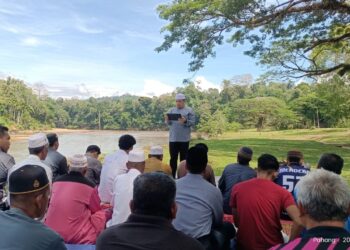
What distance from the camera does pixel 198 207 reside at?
2963 millimetres

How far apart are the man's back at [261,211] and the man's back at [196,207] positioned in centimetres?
22

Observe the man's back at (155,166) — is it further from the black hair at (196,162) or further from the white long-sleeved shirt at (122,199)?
the black hair at (196,162)

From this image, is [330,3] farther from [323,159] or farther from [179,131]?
[323,159]

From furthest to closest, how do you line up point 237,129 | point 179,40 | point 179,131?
point 237,129
point 179,40
point 179,131

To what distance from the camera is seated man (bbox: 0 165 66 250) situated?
5.79 feet

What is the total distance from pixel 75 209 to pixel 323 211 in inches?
80.4

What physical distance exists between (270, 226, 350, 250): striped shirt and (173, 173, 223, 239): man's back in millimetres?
1344

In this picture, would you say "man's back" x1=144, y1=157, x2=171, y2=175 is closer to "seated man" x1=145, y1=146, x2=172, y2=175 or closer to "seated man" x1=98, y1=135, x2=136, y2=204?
"seated man" x1=145, y1=146, x2=172, y2=175

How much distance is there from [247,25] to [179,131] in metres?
4.97

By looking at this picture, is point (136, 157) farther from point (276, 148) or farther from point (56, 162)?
point (276, 148)

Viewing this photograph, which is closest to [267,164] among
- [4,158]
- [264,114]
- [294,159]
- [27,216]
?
[294,159]

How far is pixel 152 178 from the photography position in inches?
78.7

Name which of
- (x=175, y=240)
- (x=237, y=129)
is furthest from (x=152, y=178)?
(x=237, y=129)

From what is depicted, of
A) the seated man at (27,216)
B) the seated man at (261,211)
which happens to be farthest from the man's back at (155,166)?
the seated man at (27,216)
